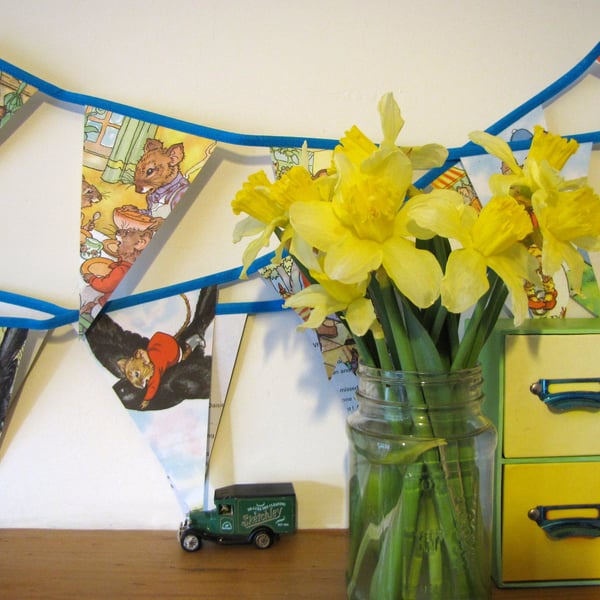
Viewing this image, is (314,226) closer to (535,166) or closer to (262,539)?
(535,166)

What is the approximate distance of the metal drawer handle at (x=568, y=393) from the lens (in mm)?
677

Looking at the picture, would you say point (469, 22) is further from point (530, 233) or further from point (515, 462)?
point (515, 462)

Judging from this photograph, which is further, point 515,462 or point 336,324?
point 336,324

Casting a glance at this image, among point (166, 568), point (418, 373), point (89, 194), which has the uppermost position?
point (89, 194)

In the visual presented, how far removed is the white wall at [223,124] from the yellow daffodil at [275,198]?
0.27 metres

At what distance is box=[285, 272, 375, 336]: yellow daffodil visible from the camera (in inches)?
20.9

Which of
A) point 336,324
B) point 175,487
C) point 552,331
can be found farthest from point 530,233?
point 175,487

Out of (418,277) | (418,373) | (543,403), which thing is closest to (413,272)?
(418,277)

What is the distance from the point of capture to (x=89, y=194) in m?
0.80

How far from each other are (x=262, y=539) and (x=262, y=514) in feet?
0.12

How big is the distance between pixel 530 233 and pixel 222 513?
1.76 ft

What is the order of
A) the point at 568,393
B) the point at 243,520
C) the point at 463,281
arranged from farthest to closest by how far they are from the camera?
the point at 243,520
the point at 568,393
the point at 463,281

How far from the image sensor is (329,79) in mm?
837

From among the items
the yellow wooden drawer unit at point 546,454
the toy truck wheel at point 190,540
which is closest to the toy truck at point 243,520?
the toy truck wheel at point 190,540
